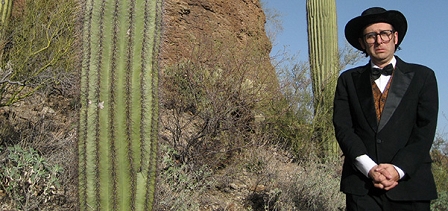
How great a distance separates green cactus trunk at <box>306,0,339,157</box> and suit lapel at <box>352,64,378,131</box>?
5890 millimetres

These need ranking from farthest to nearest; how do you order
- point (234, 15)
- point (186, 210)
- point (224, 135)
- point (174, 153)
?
point (234, 15) → point (224, 135) → point (174, 153) → point (186, 210)

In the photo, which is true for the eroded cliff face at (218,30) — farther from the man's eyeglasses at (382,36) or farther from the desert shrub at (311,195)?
the man's eyeglasses at (382,36)

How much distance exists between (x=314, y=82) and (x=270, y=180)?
308cm

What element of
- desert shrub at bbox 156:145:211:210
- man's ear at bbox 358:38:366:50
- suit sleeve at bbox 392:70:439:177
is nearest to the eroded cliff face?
desert shrub at bbox 156:145:211:210

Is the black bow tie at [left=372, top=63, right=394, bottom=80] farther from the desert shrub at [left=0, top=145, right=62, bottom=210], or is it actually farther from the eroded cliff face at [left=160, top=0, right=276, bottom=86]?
the eroded cliff face at [left=160, top=0, right=276, bottom=86]

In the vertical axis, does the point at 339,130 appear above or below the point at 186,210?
above

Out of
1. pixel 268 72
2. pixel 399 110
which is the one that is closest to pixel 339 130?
Answer: pixel 399 110

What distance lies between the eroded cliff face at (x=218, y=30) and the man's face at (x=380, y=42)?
5184mm

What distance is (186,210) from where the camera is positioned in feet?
17.4

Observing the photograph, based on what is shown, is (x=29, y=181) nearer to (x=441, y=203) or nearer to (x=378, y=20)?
(x=378, y=20)

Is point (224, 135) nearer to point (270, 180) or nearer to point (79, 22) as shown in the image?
point (270, 180)

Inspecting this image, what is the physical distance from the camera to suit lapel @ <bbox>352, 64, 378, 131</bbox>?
312 centimetres

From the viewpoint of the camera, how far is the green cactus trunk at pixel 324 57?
30.0ft

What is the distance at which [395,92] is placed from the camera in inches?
122
